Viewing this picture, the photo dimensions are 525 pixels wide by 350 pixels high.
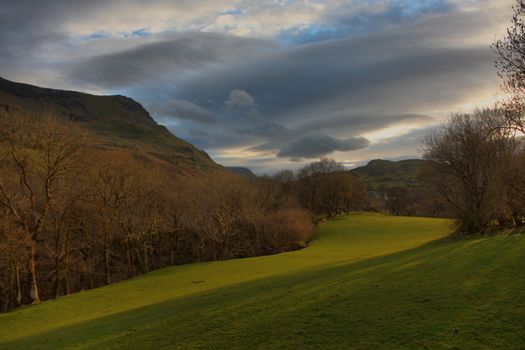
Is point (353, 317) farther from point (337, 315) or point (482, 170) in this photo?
point (482, 170)

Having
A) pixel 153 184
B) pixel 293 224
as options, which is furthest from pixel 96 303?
pixel 293 224

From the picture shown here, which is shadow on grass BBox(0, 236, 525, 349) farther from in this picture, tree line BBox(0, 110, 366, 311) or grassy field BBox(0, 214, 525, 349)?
tree line BBox(0, 110, 366, 311)

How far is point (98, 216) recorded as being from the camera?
5272 cm

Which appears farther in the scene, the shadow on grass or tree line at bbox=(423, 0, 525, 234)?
tree line at bbox=(423, 0, 525, 234)

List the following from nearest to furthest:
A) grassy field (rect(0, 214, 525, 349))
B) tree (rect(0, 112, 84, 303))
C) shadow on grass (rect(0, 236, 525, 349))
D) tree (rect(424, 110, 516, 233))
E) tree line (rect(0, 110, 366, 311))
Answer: grassy field (rect(0, 214, 525, 349)) < shadow on grass (rect(0, 236, 525, 349)) < tree (rect(0, 112, 84, 303)) < tree line (rect(0, 110, 366, 311)) < tree (rect(424, 110, 516, 233))

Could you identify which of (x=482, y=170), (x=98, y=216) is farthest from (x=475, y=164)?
(x=98, y=216)

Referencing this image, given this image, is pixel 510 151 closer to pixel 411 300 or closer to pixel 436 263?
pixel 436 263

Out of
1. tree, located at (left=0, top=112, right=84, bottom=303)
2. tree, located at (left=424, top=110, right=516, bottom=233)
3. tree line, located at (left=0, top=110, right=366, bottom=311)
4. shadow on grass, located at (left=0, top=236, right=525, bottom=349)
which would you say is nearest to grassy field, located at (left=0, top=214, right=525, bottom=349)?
shadow on grass, located at (left=0, top=236, right=525, bottom=349)

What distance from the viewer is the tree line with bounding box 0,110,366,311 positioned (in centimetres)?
3738

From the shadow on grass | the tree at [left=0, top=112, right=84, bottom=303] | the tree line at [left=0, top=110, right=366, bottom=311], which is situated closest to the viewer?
the shadow on grass

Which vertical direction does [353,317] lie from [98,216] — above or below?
below

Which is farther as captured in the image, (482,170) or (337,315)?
(482,170)

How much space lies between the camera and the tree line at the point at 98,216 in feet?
123

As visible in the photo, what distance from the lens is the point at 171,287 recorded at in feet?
121
